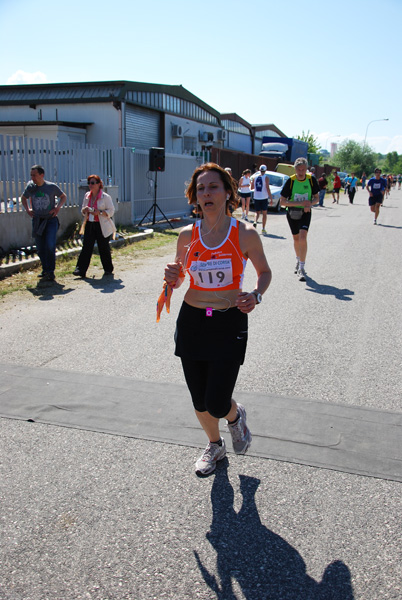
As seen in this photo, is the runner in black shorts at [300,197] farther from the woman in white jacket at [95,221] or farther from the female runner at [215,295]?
the female runner at [215,295]

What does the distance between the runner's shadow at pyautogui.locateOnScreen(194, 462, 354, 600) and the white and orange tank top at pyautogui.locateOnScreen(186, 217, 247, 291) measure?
1.28 meters

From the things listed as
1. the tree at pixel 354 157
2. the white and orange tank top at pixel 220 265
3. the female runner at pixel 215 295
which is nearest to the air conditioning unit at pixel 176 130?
the female runner at pixel 215 295

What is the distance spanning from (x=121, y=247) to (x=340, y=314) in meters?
7.29

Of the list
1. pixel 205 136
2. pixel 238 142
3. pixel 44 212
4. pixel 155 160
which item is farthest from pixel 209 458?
pixel 238 142

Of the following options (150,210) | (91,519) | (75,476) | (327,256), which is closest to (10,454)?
Answer: (75,476)

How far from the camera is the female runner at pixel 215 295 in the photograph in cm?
308

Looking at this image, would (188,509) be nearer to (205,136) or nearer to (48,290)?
(48,290)

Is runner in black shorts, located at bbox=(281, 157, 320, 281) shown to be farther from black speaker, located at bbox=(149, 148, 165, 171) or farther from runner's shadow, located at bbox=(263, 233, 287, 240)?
black speaker, located at bbox=(149, 148, 165, 171)

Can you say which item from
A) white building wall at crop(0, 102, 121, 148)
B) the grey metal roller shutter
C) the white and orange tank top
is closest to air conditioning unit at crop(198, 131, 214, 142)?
the grey metal roller shutter

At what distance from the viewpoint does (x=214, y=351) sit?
3.06m

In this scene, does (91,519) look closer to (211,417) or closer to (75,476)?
(75,476)

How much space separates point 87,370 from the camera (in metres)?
5.00

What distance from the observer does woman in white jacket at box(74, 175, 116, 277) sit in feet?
30.4

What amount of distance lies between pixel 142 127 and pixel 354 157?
88.4 m
